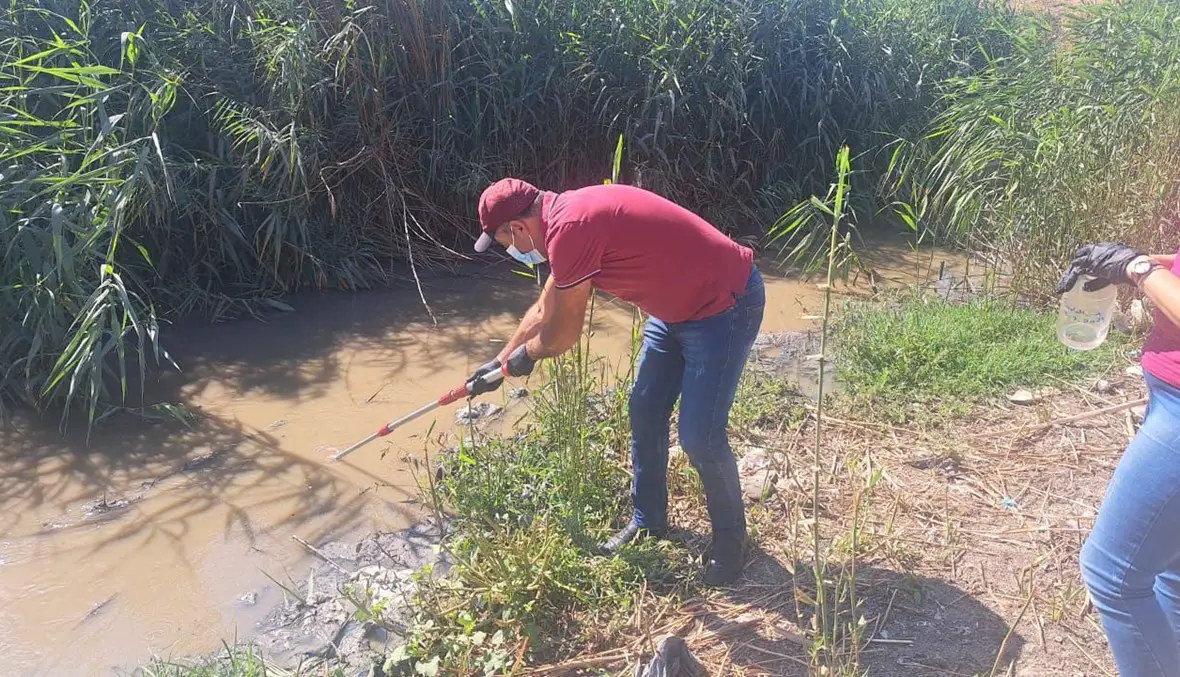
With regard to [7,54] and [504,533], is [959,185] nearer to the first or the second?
[504,533]

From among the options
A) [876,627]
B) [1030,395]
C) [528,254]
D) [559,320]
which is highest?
[528,254]

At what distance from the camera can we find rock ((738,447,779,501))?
3.04 meters

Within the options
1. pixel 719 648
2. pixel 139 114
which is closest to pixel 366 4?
pixel 139 114

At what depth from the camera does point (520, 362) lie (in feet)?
8.24

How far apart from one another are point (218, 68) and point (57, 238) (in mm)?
1826

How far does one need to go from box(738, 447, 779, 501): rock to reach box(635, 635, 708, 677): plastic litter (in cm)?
79

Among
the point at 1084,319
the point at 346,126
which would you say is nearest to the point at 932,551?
the point at 1084,319

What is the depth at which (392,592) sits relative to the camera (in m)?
2.76

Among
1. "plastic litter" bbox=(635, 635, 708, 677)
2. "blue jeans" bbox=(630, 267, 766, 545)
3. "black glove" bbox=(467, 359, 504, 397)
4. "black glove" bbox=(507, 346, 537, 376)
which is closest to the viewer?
"plastic litter" bbox=(635, 635, 708, 677)

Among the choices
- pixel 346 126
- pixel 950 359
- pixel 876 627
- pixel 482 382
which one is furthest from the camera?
pixel 346 126

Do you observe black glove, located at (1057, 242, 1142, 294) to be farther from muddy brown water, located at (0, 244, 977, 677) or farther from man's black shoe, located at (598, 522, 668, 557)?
muddy brown water, located at (0, 244, 977, 677)

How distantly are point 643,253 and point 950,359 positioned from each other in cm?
229

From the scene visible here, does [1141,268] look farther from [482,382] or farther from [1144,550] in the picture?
[482,382]

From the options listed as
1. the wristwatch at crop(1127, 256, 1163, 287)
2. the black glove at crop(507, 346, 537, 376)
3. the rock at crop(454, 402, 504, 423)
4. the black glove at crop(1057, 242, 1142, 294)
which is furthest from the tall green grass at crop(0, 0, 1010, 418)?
the wristwatch at crop(1127, 256, 1163, 287)
